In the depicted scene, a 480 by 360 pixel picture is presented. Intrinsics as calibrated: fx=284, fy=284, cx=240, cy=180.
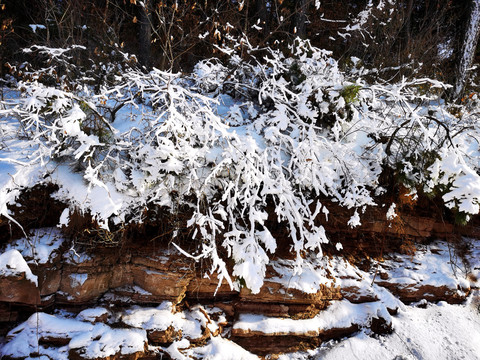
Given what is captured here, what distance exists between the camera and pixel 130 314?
277cm

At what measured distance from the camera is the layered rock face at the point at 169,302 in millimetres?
2557

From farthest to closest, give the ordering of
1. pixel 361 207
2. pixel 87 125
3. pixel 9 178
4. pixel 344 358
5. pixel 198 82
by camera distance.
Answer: pixel 198 82 → pixel 361 207 → pixel 87 125 → pixel 344 358 → pixel 9 178

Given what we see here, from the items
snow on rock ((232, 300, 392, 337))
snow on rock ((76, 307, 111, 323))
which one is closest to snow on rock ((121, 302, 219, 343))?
snow on rock ((76, 307, 111, 323))

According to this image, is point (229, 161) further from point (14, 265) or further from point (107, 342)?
point (14, 265)

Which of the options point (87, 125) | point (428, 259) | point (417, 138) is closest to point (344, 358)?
point (428, 259)

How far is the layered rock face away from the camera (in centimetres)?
256

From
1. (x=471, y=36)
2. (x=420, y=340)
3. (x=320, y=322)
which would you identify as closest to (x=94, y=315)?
(x=320, y=322)

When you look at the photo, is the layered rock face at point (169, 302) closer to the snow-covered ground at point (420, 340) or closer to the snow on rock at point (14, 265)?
the snow on rock at point (14, 265)

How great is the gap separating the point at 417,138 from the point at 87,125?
4.01 meters

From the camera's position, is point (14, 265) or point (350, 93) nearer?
point (14, 265)

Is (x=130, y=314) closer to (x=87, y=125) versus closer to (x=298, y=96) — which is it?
(x=87, y=125)

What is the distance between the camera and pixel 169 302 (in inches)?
114

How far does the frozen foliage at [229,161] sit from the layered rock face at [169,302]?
0.34 metres

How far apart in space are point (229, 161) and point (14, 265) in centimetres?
212
